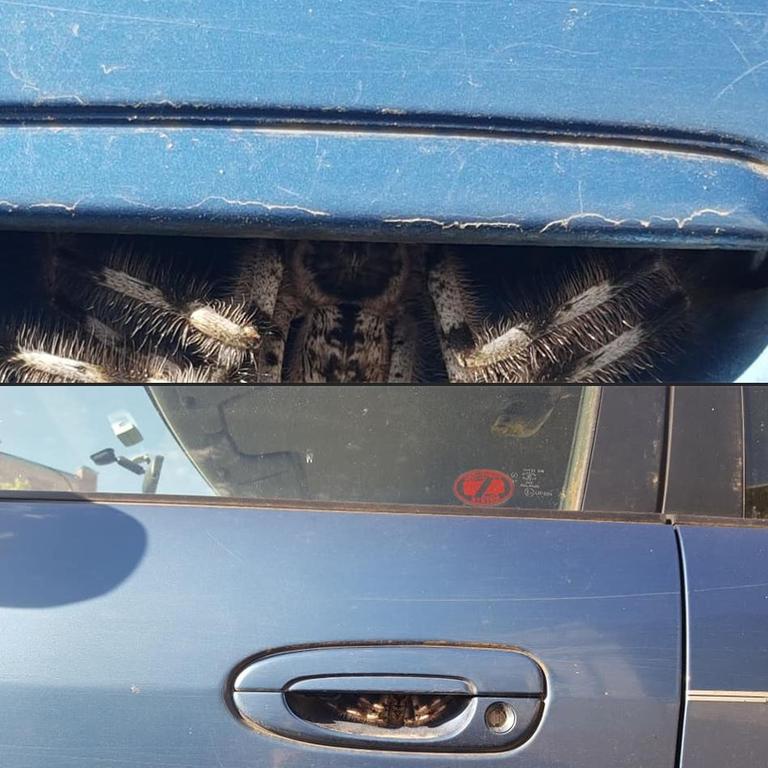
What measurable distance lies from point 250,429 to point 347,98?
0.64 m

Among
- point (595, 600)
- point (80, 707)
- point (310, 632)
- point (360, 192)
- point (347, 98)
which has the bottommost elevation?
point (80, 707)

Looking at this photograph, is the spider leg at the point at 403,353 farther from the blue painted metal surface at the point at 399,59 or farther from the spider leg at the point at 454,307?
the blue painted metal surface at the point at 399,59

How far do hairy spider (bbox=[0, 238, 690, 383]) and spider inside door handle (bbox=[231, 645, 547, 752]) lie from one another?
72cm

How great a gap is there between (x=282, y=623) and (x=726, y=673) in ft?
2.56

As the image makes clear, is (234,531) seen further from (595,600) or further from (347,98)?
(347,98)

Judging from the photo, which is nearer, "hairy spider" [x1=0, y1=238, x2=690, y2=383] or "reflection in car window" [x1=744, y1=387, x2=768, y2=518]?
"reflection in car window" [x1=744, y1=387, x2=768, y2=518]

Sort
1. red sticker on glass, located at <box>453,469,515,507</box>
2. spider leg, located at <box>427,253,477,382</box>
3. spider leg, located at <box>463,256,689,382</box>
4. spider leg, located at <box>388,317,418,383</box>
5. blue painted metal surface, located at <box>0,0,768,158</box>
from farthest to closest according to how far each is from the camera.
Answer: spider leg, located at <box>388,317,418,383</box> → spider leg, located at <box>427,253,477,382</box> → spider leg, located at <box>463,256,689,382</box> → red sticker on glass, located at <box>453,469,515,507</box> → blue painted metal surface, located at <box>0,0,768,158</box>

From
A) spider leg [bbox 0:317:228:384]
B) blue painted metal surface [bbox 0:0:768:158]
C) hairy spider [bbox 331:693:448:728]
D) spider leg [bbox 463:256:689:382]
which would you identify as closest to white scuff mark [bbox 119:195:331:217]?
blue painted metal surface [bbox 0:0:768:158]

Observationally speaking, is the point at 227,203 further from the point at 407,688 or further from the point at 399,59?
the point at 407,688

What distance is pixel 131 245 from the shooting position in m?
1.83

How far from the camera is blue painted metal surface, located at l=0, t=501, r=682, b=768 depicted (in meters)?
1.37

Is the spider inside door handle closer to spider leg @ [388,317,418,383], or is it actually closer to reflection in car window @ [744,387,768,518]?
reflection in car window @ [744,387,768,518]

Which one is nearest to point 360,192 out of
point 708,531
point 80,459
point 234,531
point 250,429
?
point 250,429

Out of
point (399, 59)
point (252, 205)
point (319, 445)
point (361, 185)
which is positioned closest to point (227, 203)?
point (252, 205)
